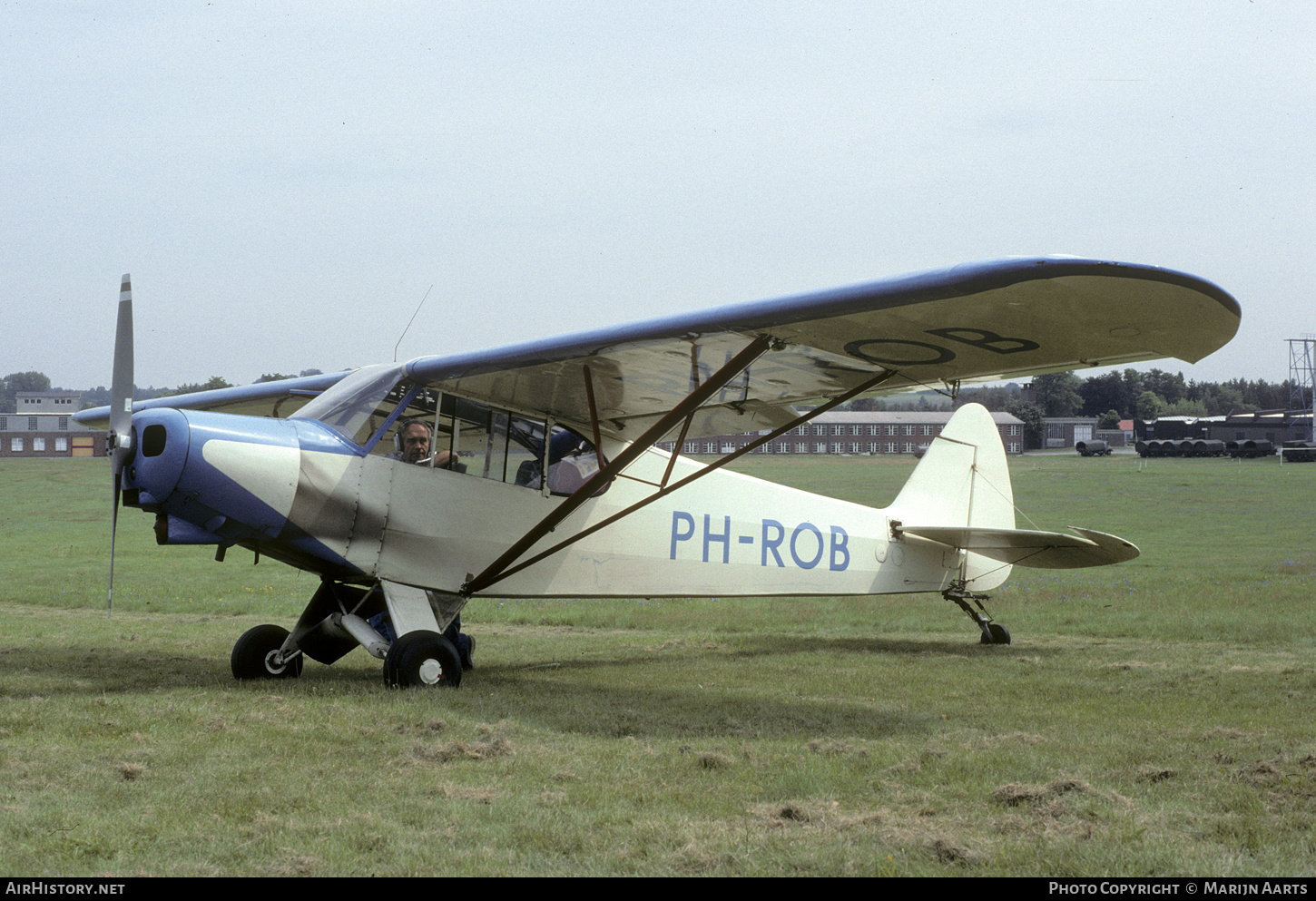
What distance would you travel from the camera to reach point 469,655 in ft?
31.4

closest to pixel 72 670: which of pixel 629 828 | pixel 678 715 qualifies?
pixel 678 715

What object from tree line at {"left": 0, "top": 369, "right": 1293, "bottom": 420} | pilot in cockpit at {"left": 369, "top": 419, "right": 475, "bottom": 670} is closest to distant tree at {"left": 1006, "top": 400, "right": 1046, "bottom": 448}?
tree line at {"left": 0, "top": 369, "right": 1293, "bottom": 420}

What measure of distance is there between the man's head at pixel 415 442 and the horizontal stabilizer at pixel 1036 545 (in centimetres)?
556

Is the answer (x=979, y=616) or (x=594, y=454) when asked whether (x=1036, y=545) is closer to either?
(x=979, y=616)

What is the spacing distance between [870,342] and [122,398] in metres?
5.19

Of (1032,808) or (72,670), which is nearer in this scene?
(1032,808)

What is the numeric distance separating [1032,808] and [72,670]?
7384mm

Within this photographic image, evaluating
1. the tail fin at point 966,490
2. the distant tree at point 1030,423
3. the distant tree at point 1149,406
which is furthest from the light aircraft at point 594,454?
the distant tree at point 1149,406

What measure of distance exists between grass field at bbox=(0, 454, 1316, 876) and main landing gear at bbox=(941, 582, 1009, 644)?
0.36 metres

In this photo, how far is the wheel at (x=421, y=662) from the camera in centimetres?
779

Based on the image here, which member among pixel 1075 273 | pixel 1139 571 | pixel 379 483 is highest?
pixel 1075 273

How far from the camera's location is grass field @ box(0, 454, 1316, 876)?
4.07m

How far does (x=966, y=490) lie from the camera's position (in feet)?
41.5
